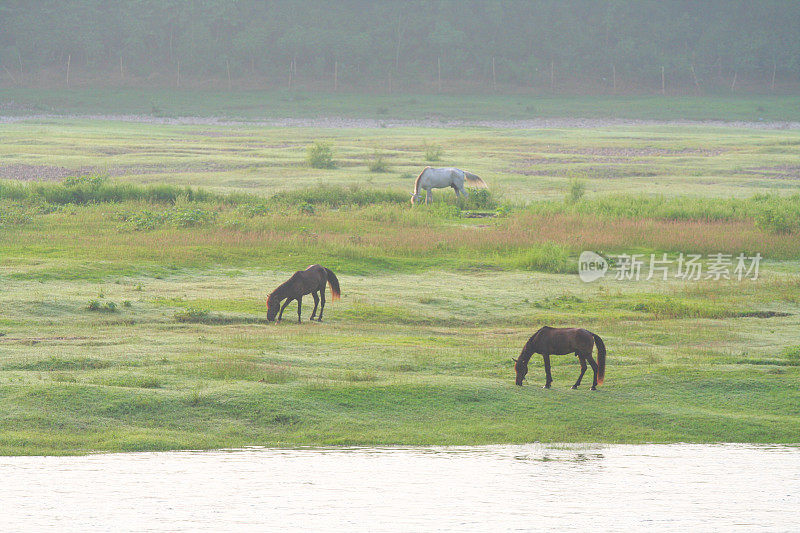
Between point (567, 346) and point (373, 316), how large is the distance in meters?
6.74

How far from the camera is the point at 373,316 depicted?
19344 mm

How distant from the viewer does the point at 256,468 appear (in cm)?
1034

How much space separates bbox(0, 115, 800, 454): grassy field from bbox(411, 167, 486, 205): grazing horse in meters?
0.93

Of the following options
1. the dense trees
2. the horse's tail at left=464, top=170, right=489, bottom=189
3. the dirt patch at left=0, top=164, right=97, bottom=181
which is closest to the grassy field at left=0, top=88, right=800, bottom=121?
the dense trees

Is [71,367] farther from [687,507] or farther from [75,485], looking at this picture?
[687,507]

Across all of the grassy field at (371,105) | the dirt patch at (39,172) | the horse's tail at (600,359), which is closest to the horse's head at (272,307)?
the horse's tail at (600,359)

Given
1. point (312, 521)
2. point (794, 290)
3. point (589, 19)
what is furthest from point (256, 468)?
point (589, 19)

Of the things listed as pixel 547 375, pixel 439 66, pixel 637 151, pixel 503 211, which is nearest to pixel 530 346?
pixel 547 375

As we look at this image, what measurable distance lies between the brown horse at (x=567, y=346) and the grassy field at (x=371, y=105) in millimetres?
81012

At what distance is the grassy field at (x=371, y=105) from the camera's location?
9412 cm

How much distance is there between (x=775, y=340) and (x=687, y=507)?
8827mm

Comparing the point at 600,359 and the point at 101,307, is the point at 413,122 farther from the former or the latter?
the point at 600,359

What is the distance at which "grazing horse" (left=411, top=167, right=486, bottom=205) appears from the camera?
123 ft

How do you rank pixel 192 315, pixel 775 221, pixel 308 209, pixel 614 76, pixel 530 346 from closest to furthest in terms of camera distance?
pixel 530 346 < pixel 192 315 < pixel 775 221 < pixel 308 209 < pixel 614 76
